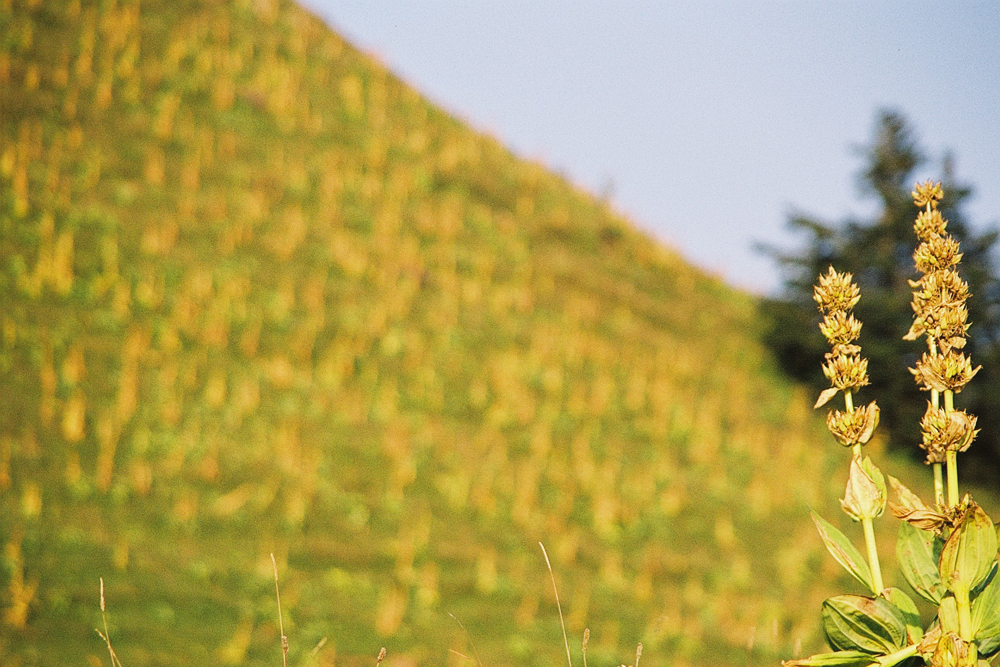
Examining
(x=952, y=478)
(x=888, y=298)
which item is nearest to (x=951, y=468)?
(x=952, y=478)

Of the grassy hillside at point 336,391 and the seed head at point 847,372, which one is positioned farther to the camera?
the grassy hillside at point 336,391

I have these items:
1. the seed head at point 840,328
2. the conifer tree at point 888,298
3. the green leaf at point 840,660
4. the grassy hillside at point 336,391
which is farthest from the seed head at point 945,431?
the conifer tree at point 888,298

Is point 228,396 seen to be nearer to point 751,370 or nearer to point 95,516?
point 95,516

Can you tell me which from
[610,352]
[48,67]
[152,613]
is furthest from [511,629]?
[48,67]

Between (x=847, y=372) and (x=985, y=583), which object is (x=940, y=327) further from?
(x=985, y=583)

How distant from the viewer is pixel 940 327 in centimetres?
77

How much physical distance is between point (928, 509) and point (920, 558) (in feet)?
0.25

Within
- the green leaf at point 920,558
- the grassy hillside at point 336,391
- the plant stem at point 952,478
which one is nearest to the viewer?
the plant stem at point 952,478

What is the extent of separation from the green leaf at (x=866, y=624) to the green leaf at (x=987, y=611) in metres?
0.07

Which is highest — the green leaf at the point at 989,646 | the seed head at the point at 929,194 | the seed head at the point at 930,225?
the seed head at the point at 929,194

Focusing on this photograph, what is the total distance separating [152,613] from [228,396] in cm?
312

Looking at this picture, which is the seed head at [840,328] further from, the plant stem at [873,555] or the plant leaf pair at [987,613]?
the plant leaf pair at [987,613]

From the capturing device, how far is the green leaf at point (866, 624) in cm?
77

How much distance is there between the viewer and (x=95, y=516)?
5.41 metres
